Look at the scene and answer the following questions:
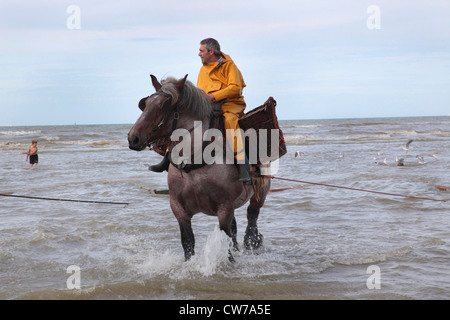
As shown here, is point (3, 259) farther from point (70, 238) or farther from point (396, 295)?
point (396, 295)

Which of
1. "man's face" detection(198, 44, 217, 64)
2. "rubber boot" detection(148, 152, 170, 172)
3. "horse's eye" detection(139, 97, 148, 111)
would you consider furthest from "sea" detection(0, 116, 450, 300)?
"man's face" detection(198, 44, 217, 64)

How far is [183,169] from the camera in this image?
5320mm

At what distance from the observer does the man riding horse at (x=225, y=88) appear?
5500mm

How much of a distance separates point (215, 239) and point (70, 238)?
9.93 feet

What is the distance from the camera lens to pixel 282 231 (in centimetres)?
833

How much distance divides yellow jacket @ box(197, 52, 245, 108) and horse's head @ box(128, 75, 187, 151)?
2.24 ft

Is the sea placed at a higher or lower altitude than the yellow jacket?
lower

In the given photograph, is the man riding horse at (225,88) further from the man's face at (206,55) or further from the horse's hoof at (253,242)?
the horse's hoof at (253,242)

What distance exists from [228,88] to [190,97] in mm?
581

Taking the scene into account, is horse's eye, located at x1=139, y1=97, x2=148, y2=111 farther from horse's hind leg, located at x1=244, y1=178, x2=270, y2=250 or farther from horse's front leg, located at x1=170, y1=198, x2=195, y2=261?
horse's hind leg, located at x1=244, y1=178, x2=270, y2=250

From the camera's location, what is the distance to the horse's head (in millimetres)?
4676

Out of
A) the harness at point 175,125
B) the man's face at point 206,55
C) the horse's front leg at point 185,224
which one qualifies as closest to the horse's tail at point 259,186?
the harness at point 175,125
